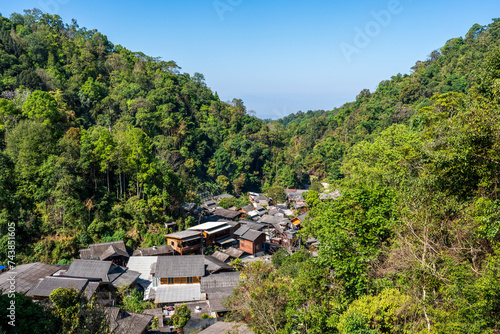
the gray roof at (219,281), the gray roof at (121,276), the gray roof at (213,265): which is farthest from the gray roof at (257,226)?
the gray roof at (121,276)

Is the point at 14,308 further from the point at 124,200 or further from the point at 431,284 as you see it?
the point at 124,200

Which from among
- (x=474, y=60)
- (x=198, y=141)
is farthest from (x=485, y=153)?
(x=474, y=60)

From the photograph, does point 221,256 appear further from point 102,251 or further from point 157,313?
point 102,251

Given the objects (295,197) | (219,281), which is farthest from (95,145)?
(295,197)

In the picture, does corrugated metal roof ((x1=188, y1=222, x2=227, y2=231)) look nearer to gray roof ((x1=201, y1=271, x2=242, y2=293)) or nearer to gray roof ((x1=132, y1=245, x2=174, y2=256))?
gray roof ((x1=132, y1=245, x2=174, y2=256))

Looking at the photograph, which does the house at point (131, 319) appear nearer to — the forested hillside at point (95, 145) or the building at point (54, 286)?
the building at point (54, 286)

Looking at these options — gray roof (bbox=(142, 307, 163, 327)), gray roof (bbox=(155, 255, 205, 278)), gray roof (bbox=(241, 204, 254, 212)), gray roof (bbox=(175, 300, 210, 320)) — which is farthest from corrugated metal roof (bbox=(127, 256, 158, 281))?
gray roof (bbox=(241, 204, 254, 212))

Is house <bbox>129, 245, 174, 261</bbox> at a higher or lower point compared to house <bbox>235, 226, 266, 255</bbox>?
higher
